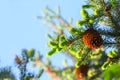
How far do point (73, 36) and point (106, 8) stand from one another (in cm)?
48

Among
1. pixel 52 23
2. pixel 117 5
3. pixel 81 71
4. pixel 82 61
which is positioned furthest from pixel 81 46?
pixel 52 23

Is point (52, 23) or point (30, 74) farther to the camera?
point (52, 23)

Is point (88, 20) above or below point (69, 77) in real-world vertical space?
below

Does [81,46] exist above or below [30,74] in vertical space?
above

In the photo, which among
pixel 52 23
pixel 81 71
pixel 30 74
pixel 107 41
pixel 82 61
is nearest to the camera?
pixel 107 41

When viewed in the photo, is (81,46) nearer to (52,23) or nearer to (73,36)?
(73,36)

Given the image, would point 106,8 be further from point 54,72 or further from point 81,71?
point 54,72

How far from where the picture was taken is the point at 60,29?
7.82 metres

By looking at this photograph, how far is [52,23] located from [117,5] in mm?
5991

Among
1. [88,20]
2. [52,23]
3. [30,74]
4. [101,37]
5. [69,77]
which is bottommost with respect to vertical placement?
[30,74]

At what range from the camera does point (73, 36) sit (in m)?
2.82

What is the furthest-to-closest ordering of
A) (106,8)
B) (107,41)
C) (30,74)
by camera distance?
(30,74), (107,41), (106,8)

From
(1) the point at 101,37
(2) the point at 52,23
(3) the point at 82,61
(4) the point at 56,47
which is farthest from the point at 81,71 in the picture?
(2) the point at 52,23

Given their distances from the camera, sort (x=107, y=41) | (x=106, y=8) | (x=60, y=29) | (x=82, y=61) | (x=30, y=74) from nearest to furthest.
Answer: (x=106, y=8) → (x=107, y=41) → (x=30, y=74) → (x=82, y=61) → (x=60, y=29)
